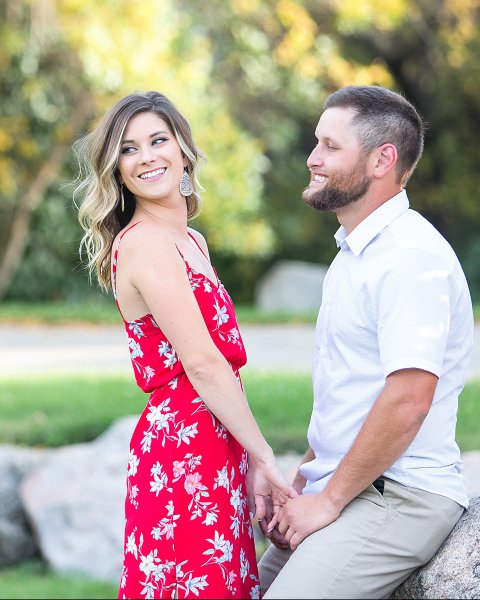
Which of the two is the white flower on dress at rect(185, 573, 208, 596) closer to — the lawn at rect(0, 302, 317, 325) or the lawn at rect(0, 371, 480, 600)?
the lawn at rect(0, 371, 480, 600)

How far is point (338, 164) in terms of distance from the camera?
287 centimetres

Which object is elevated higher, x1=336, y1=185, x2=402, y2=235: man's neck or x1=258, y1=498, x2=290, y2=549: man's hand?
x1=336, y1=185, x2=402, y2=235: man's neck

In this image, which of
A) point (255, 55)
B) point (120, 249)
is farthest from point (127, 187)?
point (255, 55)

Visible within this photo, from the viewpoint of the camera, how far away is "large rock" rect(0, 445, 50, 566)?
6242mm

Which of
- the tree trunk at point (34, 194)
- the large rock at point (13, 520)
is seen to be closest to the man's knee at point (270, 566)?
the large rock at point (13, 520)

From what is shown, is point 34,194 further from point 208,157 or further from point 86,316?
point 208,157

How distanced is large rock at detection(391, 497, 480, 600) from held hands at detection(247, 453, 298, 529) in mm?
427

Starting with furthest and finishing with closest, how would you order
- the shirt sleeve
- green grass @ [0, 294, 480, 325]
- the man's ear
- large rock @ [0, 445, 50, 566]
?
green grass @ [0, 294, 480, 325]
large rock @ [0, 445, 50, 566]
the man's ear
the shirt sleeve

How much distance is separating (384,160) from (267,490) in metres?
1.02

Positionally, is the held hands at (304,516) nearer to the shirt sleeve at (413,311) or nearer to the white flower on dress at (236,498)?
the white flower on dress at (236,498)

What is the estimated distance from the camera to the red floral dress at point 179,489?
290cm

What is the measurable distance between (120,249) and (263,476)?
78 centimetres

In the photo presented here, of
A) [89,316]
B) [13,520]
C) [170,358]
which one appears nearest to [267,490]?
[170,358]

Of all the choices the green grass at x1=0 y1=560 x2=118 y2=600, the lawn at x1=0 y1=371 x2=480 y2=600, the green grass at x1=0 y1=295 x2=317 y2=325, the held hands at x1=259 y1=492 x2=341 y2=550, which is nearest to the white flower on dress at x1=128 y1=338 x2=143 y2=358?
the held hands at x1=259 y1=492 x2=341 y2=550
